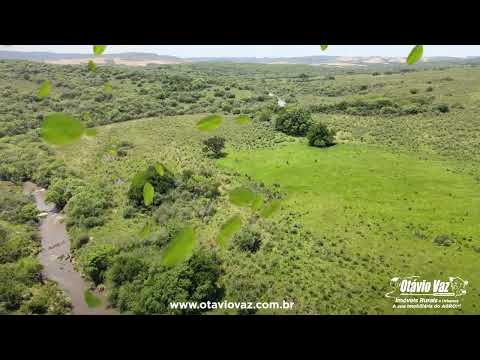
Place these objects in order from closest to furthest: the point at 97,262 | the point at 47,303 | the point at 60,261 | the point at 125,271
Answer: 1. the point at 47,303
2. the point at 125,271
3. the point at 97,262
4. the point at 60,261

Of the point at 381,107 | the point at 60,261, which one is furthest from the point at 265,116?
the point at 60,261

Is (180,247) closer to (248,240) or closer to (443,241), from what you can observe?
(248,240)

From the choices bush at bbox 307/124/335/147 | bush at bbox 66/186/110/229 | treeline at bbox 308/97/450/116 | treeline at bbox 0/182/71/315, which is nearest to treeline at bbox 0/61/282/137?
treeline at bbox 308/97/450/116

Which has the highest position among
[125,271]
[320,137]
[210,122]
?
[210,122]
